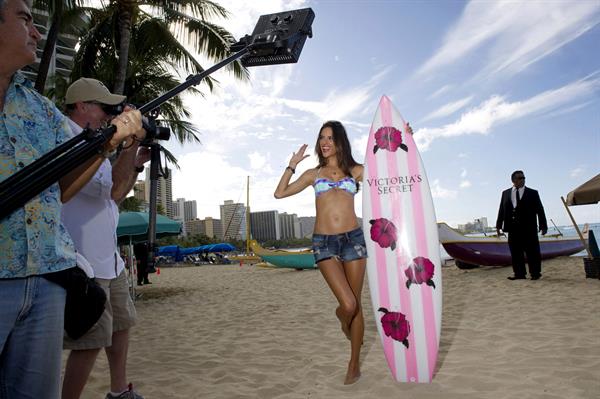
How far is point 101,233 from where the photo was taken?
6.86ft

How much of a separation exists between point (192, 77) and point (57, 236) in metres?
0.79

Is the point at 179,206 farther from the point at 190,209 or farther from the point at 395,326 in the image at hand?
the point at 395,326

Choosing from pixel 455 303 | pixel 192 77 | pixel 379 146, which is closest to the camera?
pixel 192 77

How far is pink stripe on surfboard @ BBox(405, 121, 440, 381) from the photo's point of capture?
9.66ft

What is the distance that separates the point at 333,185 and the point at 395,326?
1213 mm

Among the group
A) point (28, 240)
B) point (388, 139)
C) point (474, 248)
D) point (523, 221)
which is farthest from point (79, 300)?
point (474, 248)

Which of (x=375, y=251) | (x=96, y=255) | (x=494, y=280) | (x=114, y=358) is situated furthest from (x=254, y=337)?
(x=494, y=280)

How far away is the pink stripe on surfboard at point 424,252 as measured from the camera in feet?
9.66

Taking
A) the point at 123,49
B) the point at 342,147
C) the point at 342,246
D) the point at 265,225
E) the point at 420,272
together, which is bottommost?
the point at 420,272

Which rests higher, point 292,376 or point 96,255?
point 96,255

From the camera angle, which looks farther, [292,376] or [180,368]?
[180,368]

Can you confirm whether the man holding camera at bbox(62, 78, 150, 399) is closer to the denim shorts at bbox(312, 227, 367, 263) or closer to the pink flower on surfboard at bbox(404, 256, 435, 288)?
the denim shorts at bbox(312, 227, 367, 263)

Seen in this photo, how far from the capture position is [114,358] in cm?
227

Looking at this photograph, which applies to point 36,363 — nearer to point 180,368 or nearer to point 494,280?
point 180,368
